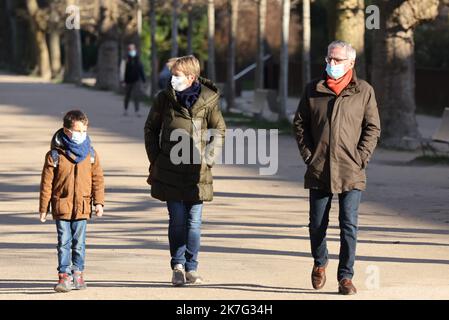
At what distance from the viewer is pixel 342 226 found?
9.84m

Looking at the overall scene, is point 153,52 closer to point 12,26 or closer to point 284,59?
point 284,59

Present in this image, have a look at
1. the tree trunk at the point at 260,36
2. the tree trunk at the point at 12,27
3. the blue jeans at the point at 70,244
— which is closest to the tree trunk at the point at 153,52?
the tree trunk at the point at 260,36

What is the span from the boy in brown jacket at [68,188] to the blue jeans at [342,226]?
61.3 inches

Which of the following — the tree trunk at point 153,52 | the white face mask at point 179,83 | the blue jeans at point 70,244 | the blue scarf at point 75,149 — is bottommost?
the tree trunk at point 153,52

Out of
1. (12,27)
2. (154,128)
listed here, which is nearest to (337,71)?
(154,128)

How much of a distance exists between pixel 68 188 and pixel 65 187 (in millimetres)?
25

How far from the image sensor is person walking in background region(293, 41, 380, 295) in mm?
9734

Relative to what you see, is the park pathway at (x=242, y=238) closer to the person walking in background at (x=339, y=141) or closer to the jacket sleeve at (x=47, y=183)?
the person walking in background at (x=339, y=141)

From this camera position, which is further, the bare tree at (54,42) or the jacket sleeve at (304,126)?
the bare tree at (54,42)

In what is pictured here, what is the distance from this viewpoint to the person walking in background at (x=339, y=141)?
9.73m

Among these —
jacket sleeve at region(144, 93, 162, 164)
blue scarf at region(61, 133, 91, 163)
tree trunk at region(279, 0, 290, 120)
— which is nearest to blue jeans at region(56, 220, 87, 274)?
blue scarf at region(61, 133, 91, 163)

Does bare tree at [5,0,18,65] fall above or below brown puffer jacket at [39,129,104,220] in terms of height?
below

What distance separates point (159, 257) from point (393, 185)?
6.87m

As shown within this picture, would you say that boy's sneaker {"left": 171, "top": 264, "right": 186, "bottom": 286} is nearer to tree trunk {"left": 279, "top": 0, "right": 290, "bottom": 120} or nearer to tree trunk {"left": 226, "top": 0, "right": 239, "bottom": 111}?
tree trunk {"left": 279, "top": 0, "right": 290, "bottom": 120}
